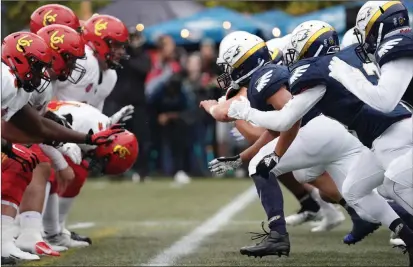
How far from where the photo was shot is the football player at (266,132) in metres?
6.23

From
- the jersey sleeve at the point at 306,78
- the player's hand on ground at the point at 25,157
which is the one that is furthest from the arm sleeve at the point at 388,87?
the player's hand on ground at the point at 25,157

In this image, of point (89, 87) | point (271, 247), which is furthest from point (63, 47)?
point (271, 247)

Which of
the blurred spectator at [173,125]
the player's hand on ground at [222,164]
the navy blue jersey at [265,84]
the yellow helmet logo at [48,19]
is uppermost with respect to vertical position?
the yellow helmet logo at [48,19]

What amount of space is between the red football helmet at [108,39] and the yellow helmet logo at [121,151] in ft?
3.04

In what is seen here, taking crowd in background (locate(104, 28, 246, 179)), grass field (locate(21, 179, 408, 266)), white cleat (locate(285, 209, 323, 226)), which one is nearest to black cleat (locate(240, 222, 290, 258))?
grass field (locate(21, 179, 408, 266))

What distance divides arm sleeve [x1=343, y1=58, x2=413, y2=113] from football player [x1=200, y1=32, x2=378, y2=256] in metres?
0.70

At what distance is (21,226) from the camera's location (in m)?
7.04

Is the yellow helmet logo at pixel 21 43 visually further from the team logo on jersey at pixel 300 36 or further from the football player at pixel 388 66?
the football player at pixel 388 66

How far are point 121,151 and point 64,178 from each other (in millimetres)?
482

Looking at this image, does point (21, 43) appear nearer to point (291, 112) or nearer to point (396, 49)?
point (291, 112)

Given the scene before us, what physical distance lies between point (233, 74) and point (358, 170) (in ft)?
3.18

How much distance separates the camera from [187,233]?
27.3 ft

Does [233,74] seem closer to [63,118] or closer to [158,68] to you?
[63,118]

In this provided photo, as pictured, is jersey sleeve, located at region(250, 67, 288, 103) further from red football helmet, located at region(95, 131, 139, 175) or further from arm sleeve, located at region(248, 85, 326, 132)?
red football helmet, located at region(95, 131, 139, 175)
